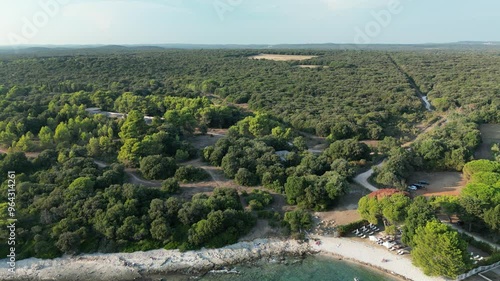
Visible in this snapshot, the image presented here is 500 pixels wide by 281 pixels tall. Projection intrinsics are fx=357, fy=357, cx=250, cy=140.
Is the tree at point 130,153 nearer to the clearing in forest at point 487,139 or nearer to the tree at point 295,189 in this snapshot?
the tree at point 295,189

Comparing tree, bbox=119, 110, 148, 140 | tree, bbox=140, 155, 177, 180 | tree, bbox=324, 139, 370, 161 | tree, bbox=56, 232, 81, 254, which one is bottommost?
tree, bbox=56, 232, 81, 254

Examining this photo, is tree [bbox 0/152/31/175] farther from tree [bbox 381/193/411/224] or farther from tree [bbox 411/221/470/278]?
tree [bbox 411/221/470/278]

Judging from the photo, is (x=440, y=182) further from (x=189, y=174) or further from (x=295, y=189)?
(x=189, y=174)

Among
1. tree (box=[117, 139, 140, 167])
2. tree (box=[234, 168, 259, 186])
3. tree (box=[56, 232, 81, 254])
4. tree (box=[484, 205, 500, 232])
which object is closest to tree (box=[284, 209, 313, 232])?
tree (box=[234, 168, 259, 186])

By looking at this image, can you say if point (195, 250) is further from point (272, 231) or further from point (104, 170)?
point (104, 170)

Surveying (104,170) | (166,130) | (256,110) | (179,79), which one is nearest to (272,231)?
(104,170)

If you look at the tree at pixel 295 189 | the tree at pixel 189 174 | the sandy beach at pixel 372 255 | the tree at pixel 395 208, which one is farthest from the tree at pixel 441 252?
the tree at pixel 189 174

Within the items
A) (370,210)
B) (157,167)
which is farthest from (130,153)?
(370,210)
